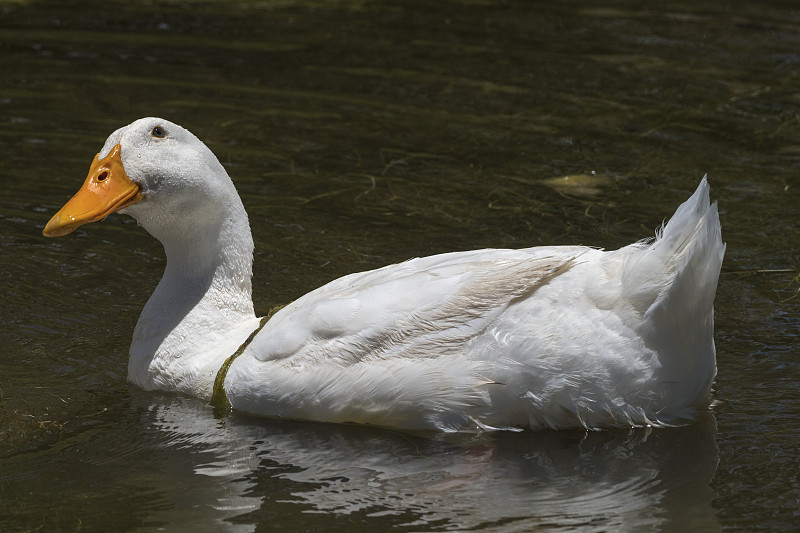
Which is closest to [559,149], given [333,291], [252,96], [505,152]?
[505,152]

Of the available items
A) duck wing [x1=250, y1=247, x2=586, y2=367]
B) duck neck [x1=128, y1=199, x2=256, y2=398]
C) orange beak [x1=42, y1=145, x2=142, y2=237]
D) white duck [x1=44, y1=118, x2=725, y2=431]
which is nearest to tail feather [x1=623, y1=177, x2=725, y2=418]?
white duck [x1=44, y1=118, x2=725, y2=431]

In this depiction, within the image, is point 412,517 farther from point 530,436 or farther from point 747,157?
point 747,157

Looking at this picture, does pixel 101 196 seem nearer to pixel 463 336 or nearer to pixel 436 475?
pixel 463 336

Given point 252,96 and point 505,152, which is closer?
point 505,152

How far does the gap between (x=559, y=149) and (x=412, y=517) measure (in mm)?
4817

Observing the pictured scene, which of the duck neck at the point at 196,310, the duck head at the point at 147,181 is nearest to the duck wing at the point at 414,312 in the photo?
the duck neck at the point at 196,310

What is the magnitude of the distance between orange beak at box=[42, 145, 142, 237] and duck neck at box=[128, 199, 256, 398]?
11.9 inches

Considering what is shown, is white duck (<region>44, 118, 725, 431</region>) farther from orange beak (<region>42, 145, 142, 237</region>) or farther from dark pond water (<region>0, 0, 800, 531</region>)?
dark pond water (<region>0, 0, 800, 531</region>)

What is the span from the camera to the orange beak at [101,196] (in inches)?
209

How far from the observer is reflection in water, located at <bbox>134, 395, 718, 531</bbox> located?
4301 millimetres

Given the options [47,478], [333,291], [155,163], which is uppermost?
[155,163]

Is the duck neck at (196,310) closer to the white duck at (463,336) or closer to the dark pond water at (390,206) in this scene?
the white duck at (463,336)

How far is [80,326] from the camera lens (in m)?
6.03

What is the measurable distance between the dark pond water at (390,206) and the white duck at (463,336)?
158 millimetres
